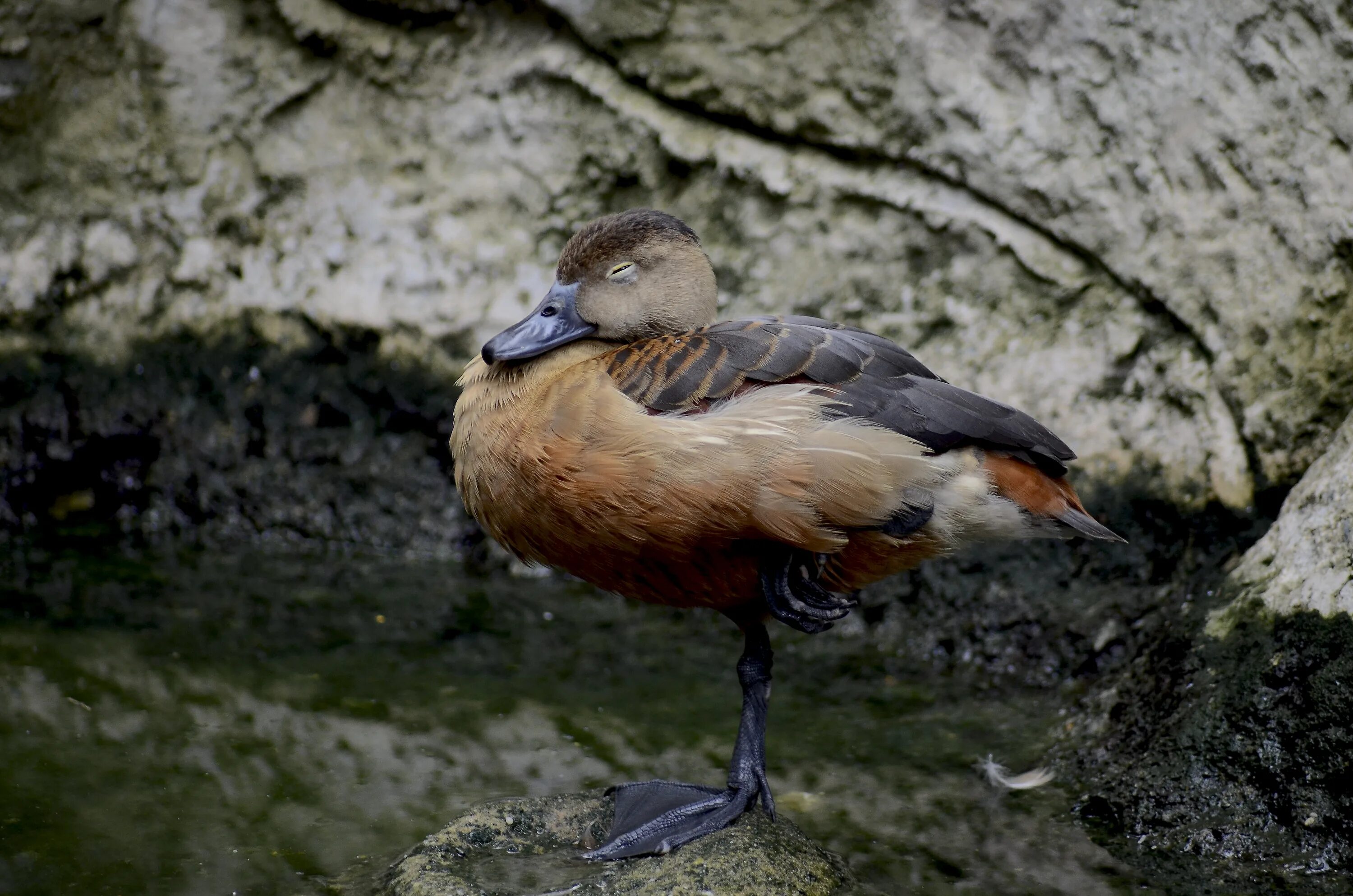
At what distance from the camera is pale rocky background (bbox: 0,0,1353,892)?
13.5ft

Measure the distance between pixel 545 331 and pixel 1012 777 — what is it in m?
1.98

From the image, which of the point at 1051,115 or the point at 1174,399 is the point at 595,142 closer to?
the point at 1051,115

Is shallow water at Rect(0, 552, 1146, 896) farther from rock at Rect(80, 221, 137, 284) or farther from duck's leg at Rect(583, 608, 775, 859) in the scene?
rock at Rect(80, 221, 137, 284)

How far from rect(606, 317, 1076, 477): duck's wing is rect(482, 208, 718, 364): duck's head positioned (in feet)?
0.58

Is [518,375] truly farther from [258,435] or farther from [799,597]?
[258,435]

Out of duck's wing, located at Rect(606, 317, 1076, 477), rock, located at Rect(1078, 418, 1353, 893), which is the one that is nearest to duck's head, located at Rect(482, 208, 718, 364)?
duck's wing, located at Rect(606, 317, 1076, 477)

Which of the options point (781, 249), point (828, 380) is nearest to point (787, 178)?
point (781, 249)

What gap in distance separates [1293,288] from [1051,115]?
3.57ft

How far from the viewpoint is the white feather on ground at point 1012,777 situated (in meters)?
3.70

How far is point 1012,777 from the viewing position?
147 inches

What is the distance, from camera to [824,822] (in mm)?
3506

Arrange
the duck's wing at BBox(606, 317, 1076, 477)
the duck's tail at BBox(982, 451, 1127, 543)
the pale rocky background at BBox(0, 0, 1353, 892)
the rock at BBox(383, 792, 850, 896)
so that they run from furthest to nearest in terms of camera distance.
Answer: the pale rocky background at BBox(0, 0, 1353, 892) → the duck's tail at BBox(982, 451, 1127, 543) → the duck's wing at BBox(606, 317, 1076, 477) → the rock at BBox(383, 792, 850, 896)

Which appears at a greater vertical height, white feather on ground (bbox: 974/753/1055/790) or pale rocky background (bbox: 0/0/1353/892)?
pale rocky background (bbox: 0/0/1353/892)

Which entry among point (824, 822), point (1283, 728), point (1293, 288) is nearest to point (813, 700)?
point (824, 822)
